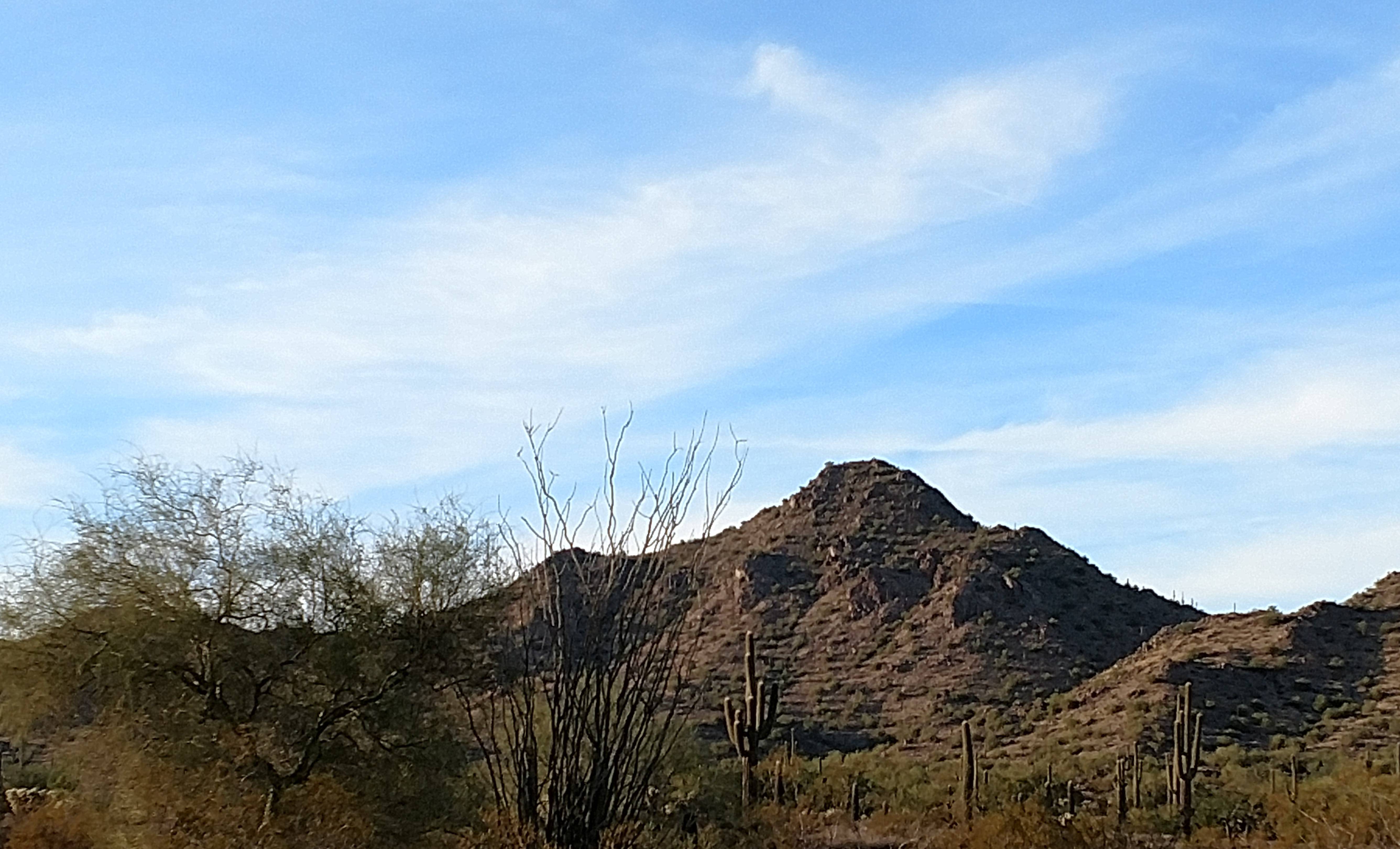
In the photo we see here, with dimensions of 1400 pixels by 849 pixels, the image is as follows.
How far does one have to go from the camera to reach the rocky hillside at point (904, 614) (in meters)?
39.4

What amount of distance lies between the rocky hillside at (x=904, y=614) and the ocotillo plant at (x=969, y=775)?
33.9ft

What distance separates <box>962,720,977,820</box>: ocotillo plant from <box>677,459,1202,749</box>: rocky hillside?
33.9ft

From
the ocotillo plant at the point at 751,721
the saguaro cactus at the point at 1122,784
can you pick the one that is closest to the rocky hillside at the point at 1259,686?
the saguaro cactus at the point at 1122,784

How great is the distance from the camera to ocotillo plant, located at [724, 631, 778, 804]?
16797 millimetres

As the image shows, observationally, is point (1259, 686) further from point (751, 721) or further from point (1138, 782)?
point (751, 721)

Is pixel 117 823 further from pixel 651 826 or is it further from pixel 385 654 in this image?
pixel 651 826

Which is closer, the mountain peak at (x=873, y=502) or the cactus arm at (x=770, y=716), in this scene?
the cactus arm at (x=770, y=716)

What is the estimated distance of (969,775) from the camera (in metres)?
22.3

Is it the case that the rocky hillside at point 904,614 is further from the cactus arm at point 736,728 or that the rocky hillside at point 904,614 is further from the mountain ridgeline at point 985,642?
the cactus arm at point 736,728

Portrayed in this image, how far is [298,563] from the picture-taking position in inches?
566

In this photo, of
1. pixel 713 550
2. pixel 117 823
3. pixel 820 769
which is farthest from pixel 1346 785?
pixel 713 550

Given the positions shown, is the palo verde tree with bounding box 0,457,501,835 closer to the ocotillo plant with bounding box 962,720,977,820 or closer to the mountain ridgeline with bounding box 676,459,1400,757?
the ocotillo plant with bounding box 962,720,977,820

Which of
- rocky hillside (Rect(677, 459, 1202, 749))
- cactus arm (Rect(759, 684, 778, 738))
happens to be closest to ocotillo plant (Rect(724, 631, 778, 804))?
cactus arm (Rect(759, 684, 778, 738))

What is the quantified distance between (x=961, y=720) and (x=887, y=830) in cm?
1597
